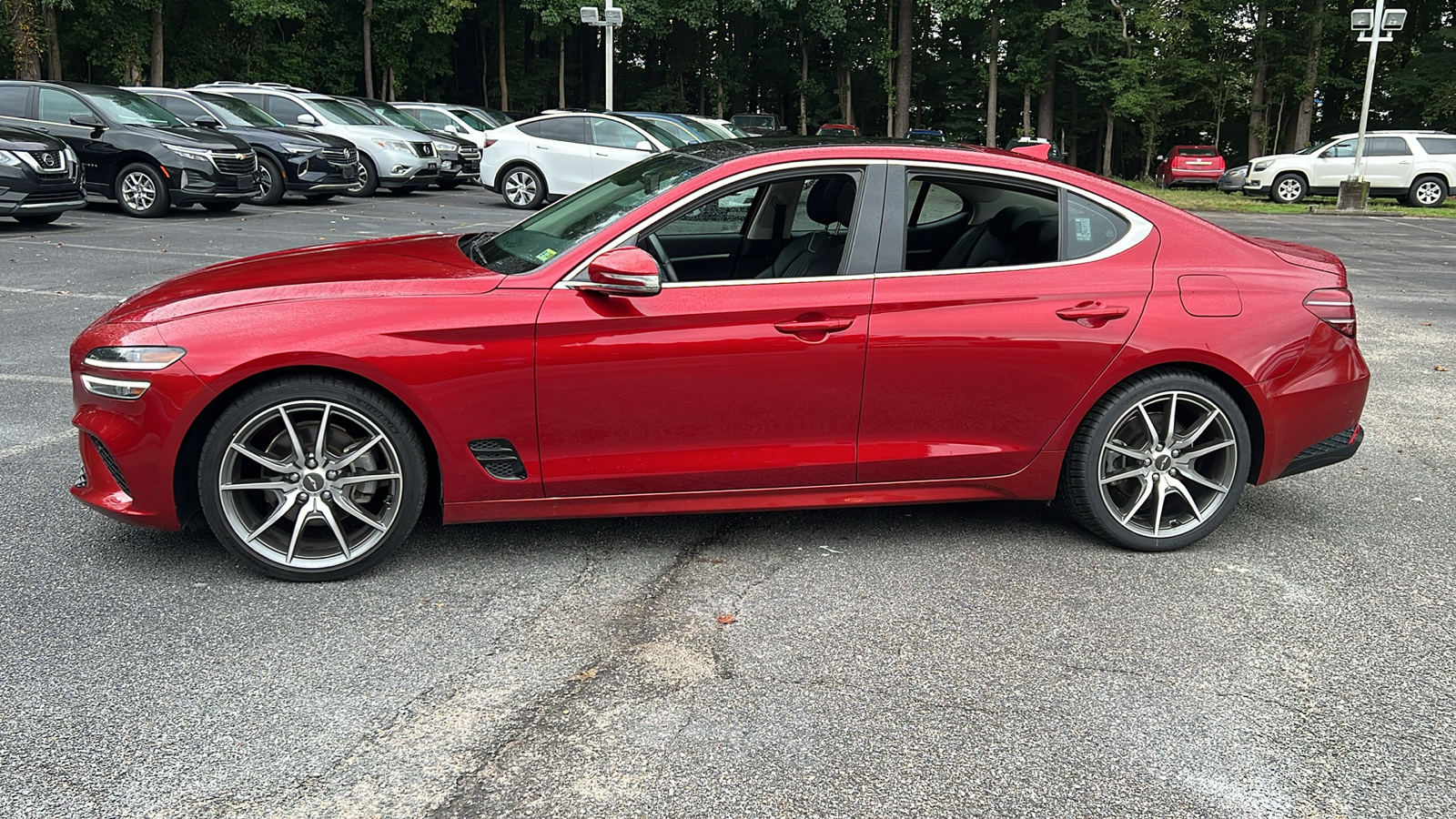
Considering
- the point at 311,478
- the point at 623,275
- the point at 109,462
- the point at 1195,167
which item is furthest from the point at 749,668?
the point at 1195,167

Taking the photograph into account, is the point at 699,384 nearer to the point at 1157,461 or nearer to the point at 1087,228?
the point at 1087,228

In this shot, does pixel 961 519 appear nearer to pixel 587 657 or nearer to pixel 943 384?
pixel 943 384

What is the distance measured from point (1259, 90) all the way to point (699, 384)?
38.8 metres

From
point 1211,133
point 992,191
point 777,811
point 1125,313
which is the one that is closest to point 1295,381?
point 1125,313

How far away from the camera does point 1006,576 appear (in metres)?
4.19

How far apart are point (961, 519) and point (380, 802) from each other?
2.77 metres

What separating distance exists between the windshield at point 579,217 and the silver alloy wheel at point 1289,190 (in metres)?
25.7

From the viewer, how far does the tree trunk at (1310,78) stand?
3547 cm

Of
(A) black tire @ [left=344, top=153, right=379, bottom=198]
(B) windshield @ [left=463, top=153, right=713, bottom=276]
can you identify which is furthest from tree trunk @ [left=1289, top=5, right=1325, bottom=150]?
(B) windshield @ [left=463, top=153, right=713, bottom=276]

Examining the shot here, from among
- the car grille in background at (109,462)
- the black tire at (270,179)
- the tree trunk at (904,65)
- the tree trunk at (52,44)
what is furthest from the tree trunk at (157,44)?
the car grille in background at (109,462)

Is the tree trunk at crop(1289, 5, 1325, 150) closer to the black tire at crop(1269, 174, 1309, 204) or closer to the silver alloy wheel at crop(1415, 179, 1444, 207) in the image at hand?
the black tire at crop(1269, 174, 1309, 204)

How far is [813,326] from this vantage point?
4043mm

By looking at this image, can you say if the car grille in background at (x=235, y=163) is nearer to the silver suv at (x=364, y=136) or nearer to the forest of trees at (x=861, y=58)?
Answer: the silver suv at (x=364, y=136)

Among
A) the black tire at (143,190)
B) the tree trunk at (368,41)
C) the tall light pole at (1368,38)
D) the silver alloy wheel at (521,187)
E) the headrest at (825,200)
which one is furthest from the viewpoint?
the tree trunk at (368,41)
